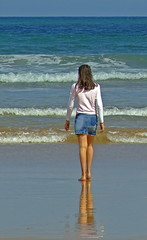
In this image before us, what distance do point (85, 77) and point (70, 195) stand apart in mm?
1466

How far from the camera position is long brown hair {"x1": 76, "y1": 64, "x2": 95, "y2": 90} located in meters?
7.54

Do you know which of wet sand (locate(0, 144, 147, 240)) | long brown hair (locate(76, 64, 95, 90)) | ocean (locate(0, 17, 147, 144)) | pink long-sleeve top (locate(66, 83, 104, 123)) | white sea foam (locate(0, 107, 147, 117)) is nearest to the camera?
wet sand (locate(0, 144, 147, 240))

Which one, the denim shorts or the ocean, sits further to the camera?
the ocean

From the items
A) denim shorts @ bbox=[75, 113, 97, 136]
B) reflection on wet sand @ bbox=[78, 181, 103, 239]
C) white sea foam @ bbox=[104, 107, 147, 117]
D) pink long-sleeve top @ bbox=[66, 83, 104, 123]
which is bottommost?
reflection on wet sand @ bbox=[78, 181, 103, 239]

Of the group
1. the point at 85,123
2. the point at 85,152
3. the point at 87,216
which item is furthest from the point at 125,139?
the point at 87,216

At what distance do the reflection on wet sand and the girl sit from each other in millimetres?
549

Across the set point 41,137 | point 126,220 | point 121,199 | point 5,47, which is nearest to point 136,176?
point 121,199

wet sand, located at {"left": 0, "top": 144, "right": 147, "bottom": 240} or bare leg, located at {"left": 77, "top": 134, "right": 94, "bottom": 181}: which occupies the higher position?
bare leg, located at {"left": 77, "top": 134, "right": 94, "bottom": 181}

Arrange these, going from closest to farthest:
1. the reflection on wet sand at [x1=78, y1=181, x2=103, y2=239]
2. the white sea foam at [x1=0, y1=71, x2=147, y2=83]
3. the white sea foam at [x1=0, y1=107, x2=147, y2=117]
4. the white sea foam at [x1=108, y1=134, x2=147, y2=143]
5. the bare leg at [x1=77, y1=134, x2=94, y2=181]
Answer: the reflection on wet sand at [x1=78, y1=181, x2=103, y2=239], the bare leg at [x1=77, y1=134, x2=94, y2=181], the white sea foam at [x1=108, y1=134, x2=147, y2=143], the white sea foam at [x1=0, y1=107, x2=147, y2=117], the white sea foam at [x1=0, y1=71, x2=147, y2=83]

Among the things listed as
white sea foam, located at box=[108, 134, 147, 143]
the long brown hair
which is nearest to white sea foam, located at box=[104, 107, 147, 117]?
white sea foam, located at box=[108, 134, 147, 143]

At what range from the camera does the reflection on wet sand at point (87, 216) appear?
5.44 meters

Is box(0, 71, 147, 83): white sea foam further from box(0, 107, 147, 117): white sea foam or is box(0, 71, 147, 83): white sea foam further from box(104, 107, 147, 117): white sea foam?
box(104, 107, 147, 117): white sea foam

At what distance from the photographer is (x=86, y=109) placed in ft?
25.4

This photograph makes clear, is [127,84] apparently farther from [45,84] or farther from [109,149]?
[109,149]
